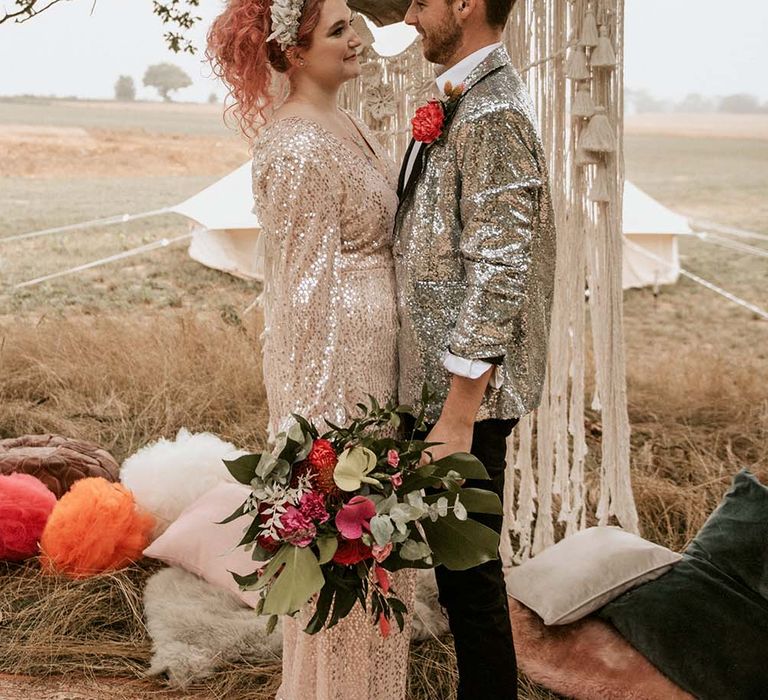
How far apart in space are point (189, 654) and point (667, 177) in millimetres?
5103

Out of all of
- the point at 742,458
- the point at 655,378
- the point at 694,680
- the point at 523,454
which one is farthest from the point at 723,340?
the point at 694,680

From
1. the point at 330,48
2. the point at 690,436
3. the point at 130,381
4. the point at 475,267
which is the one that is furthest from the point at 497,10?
the point at 130,381

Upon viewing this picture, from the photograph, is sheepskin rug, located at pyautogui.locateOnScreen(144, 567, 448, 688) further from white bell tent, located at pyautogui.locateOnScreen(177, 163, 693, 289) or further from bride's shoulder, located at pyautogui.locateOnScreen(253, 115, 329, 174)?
white bell tent, located at pyautogui.locateOnScreen(177, 163, 693, 289)

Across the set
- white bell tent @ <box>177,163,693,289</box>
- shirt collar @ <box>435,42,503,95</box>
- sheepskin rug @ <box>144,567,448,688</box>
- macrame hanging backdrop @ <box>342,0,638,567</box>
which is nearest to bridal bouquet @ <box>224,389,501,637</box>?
shirt collar @ <box>435,42,503,95</box>

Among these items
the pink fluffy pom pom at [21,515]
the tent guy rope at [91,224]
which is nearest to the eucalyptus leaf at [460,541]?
the pink fluffy pom pom at [21,515]

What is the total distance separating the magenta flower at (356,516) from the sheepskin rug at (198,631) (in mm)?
1117

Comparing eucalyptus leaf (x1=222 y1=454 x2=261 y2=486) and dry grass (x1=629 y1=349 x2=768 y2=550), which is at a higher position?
eucalyptus leaf (x1=222 y1=454 x2=261 y2=486)

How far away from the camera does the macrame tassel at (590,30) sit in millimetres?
2336

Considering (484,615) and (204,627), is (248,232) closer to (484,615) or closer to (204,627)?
(204,627)

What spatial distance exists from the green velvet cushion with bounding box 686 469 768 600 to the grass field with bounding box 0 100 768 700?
50cm

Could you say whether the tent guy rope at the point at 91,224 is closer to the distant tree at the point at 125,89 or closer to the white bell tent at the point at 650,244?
the distant tree at the point at 125,89

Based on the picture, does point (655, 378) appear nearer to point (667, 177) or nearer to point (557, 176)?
point (557, 176)

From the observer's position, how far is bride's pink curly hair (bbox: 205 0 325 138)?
5.66 ft

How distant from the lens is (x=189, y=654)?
2377 mm
